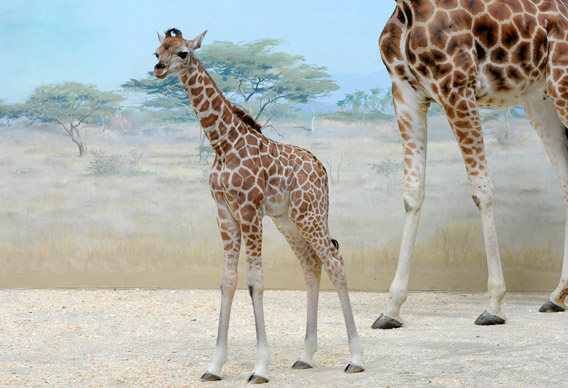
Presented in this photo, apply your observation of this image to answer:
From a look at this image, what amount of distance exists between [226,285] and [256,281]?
0.16 metres

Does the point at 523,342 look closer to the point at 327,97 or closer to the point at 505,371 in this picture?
the point at 505,371

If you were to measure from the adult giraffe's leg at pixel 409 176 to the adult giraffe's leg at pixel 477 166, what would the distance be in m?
0.26

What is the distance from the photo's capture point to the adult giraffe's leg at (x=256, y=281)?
3613mm

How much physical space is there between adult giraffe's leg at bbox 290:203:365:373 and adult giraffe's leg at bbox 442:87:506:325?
1610 millimetres

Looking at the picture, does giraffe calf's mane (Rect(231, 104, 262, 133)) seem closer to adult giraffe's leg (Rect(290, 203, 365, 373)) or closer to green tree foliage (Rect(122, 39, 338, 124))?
adult giraffe's leg (Rect(290, 203, 365, 373))

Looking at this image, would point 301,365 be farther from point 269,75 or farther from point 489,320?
point 269,75

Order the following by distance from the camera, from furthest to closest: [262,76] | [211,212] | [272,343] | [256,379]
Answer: [262,76], [211,212], [272,343], [256,379]

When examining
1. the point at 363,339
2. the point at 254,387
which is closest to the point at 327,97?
Result: the point at 363,339

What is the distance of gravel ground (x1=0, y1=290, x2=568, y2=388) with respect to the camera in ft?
12.1

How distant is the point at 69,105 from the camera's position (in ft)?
25.9

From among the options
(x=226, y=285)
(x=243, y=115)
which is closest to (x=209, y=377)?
(x=226, y=285)

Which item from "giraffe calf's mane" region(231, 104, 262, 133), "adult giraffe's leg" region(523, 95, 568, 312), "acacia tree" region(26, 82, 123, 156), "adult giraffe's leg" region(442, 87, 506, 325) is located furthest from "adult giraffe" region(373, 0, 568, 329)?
"acacia tree" region(26, 82, 123, 156)

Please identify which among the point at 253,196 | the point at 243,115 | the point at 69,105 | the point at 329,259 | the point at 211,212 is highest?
the point at 69,105

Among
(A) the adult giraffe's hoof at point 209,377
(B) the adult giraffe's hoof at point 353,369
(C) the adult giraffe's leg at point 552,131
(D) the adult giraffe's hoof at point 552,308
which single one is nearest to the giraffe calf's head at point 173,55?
(A) the adult giraffe's hoof at point 209,377
